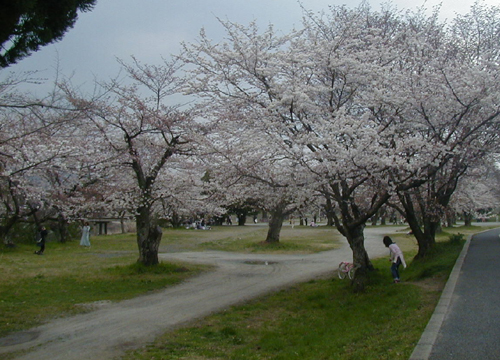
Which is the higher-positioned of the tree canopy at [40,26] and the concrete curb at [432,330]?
the tree canopy at [40,26]

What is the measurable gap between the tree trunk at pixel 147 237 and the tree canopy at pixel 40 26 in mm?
8267

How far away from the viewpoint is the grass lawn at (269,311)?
241 inches

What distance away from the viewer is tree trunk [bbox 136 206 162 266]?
14031 millimetres

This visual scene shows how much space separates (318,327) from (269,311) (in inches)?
70.9

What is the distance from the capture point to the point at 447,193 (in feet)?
45.5

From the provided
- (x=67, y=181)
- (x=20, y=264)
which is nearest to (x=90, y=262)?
(x=20, y=264)

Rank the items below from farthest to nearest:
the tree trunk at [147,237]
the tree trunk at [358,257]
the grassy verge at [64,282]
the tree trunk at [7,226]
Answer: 1. the tree trunk at [7,226]
2. the tree trunk at [147,237]
3. the tree trunk at [358,257]
4. the grassy verge at [64,282]

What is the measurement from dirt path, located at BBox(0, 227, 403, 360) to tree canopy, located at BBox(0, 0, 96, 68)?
423cm

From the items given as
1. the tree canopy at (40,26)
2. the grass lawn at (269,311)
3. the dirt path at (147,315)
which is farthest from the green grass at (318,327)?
the tree canopy at (40,26)

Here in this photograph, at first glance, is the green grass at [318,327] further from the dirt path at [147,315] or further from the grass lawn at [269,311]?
the dirt path at [147,315]

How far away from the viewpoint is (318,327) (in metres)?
7.60

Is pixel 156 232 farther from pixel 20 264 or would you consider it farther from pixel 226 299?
pixel 20 264

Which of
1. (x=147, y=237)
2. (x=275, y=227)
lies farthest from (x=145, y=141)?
(x=275, y=227)

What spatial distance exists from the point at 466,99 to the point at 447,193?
17.0ft
